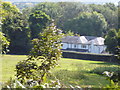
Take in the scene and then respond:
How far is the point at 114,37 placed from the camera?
2105 cm

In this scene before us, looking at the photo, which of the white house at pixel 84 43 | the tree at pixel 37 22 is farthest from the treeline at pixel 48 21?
the white house at pixel 84 43

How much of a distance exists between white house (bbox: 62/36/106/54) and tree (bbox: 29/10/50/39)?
4.11m

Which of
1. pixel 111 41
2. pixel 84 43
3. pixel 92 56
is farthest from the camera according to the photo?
pixel 84 43

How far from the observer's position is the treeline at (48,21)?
83.3ft

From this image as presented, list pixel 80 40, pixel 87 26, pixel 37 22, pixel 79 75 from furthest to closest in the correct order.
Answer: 1. pixel 87 26
2. pixel 80 40
3. pixel 37 22
4. pixel 79 75

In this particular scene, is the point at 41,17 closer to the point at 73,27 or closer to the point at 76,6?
the point at 73,27

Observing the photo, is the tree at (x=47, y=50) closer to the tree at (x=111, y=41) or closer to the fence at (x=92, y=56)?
the tree at (x=111, y=41)

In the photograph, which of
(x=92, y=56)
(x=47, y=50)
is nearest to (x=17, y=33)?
(x=92, y=56)

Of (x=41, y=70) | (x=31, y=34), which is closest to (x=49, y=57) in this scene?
(x=41, y=70)

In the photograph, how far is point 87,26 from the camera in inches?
1277

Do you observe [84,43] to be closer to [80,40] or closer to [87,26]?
[80,40]

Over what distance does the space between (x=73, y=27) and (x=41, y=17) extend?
6644 mm

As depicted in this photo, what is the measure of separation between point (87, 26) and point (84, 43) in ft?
7.33

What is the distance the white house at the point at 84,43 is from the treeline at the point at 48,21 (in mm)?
1420
